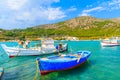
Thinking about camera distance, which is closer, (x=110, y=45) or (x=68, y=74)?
(x=68, y=74)

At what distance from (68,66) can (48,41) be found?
24.0 metres

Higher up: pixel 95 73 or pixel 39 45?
pixel 39 45

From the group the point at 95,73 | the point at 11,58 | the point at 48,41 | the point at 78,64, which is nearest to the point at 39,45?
the point at 48,41

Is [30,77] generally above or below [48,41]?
below

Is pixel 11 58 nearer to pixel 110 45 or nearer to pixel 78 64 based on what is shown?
pixel 78 64

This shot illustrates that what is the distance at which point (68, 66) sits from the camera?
26.9 meters

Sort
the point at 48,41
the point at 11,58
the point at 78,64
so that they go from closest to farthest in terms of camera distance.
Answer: the point at 78,64 < the point at 11,58 < the point at 48,41

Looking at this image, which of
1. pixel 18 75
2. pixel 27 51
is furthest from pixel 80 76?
A: pixel 27 51

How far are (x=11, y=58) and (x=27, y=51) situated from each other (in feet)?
14.3

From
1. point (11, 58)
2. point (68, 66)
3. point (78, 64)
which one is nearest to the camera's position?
point (68, 66)

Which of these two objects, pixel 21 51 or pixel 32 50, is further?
pixel 32 50

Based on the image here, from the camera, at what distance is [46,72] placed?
25500 millimetres

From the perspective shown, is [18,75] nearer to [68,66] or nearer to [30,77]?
[30,77]

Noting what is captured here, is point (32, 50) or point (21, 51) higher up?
point (32, 50)
